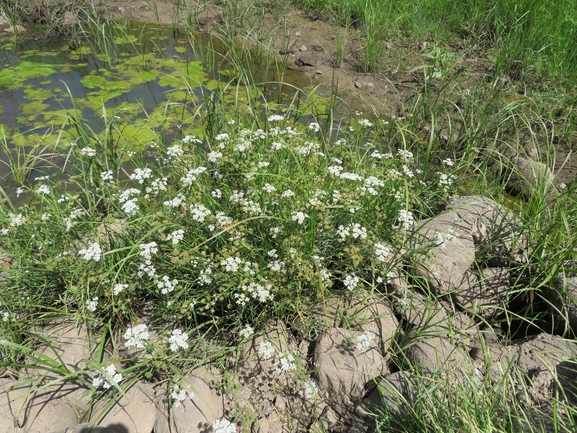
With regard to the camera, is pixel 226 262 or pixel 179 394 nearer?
pixel 179 394

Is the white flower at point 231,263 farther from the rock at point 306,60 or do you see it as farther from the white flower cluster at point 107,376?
the rock at point 306,60

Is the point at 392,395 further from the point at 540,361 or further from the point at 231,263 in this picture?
the point at 231,263

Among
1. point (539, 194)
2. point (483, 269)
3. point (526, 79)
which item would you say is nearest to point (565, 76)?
point (526, 79)

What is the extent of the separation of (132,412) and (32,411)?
52 centimetres

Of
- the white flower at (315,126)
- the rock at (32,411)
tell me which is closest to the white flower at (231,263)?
A: the rock at (32,411)

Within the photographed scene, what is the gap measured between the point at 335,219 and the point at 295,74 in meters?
4.00

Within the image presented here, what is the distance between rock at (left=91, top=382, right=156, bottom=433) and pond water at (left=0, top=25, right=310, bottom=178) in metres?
2.65

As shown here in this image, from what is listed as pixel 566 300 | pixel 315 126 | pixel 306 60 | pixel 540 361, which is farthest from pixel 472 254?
pixel 306 60

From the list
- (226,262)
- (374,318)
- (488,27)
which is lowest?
(374,318)

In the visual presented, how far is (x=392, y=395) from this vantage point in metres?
1.97

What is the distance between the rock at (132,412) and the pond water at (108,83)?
8.68ft

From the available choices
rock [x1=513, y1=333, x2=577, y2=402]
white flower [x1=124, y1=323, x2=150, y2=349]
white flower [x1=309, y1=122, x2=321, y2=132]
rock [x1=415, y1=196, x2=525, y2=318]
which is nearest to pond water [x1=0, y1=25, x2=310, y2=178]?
white flower [x1=309, y1=122, x2=321, y2=132]

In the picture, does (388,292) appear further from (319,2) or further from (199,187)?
(319,2)

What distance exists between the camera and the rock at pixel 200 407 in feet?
6.37
